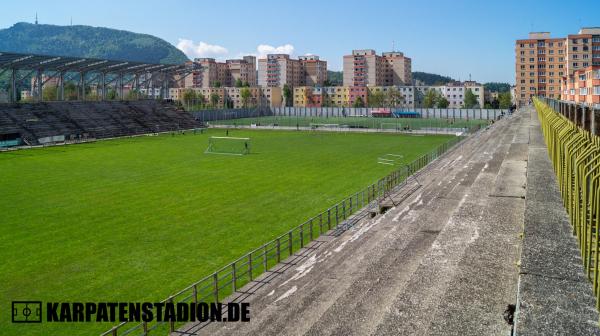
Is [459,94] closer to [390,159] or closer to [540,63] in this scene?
[540,63]

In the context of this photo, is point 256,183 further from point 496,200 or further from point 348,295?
point 348,295

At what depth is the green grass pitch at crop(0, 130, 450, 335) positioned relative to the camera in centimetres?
1712

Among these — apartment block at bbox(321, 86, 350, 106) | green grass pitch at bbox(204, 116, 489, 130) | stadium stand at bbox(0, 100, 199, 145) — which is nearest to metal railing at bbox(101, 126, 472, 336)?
stadium stand at bbox(0, 100, 199, 145)

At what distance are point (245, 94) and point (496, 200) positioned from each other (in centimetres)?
16694

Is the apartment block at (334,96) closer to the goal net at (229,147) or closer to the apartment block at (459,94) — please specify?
the apartment block at (459,94)

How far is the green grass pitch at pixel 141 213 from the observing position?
17.1 m

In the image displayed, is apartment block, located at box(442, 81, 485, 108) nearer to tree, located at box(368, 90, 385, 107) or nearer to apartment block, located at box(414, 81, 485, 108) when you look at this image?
apartment block, located at box(414, 81, 485, 108)

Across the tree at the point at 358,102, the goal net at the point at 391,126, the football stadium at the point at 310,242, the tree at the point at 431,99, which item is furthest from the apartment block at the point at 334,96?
the football stadium at the point at 310,242

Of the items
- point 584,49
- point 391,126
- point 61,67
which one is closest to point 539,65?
point 584,49

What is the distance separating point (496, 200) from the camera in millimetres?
20484

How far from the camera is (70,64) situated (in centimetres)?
8006

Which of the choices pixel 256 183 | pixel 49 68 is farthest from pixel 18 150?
pixel 256 183

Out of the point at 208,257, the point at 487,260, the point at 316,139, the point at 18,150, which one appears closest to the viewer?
the point at 487,260

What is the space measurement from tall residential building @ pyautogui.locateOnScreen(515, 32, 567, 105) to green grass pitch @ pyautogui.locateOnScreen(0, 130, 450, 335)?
109350mm
